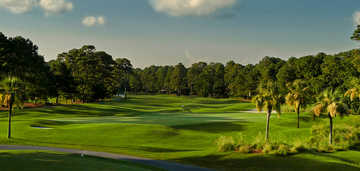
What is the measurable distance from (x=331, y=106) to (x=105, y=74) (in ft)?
280

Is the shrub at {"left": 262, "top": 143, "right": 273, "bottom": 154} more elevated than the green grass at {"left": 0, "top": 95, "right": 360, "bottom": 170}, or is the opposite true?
the shrub at {"left": 262, "top": 143, "right": 273, "bottom": 154}

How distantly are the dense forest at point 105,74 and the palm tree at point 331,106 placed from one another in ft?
16.3

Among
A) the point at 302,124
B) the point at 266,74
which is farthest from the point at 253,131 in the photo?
the point at 266,74

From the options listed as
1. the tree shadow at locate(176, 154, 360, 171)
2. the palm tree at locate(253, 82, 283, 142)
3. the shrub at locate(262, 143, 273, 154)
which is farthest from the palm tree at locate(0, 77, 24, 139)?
the shrub at locate(262, 143, 273, 154)

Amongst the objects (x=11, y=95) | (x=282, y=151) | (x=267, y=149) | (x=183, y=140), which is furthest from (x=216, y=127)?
(x=11, y=95)

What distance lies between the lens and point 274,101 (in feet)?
105

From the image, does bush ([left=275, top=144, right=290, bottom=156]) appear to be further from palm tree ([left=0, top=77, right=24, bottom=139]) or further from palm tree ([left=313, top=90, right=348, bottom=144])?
palm tree ([left=0, top=77, right=24, bottom=139])

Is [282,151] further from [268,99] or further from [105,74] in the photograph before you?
[105,74]

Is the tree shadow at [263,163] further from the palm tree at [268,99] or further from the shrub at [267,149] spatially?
the palm tree at [268,99]

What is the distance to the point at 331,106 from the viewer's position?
95.0ft

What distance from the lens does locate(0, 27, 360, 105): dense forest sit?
62.7 metres

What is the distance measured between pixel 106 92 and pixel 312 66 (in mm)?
67713

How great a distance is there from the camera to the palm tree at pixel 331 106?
1139 inches

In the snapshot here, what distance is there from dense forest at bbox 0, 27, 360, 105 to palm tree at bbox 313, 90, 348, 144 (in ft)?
16.3
